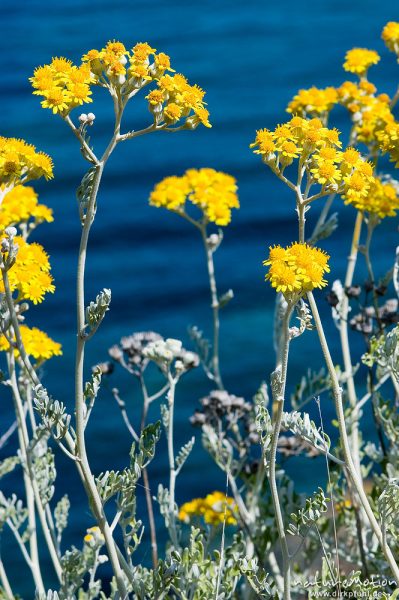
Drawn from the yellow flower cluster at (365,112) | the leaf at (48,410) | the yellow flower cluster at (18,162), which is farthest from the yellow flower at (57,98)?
the yellow flower cluster at (365,112)

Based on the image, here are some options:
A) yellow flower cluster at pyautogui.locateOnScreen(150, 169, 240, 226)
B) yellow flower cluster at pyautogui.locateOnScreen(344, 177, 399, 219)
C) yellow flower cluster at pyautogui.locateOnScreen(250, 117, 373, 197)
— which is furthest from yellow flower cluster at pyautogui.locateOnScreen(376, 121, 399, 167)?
yellow flower cluster at pyautogui.locateOnScreen(150, 169, 240, 226)

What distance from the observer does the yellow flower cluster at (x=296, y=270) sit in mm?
1488

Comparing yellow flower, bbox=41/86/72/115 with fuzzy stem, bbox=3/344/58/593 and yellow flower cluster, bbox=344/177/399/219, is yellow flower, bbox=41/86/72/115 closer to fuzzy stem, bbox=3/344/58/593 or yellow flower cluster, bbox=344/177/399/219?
fuzzy stem, bbox=3/344/58/593

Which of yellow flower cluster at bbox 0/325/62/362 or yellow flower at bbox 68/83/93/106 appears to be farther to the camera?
yellow flower cluster at bbox 0/325/62/362

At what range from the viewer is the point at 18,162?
1677 millimetres

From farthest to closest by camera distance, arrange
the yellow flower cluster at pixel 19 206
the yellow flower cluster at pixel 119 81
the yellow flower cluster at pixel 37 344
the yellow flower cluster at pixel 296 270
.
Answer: the yellow flower cluster at pixel 19 206, the yellow flower cluster at pixel 37 344, the yellow flower cluster at pixel 119 81, the yellow flower cluster at pixel 296 270

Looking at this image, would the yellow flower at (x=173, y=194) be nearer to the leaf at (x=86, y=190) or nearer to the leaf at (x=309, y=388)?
the leaf at (x=309, y=388)

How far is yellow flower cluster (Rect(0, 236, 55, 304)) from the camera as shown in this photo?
6.09 feet

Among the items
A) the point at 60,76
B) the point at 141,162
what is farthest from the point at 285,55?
the point at 60,76

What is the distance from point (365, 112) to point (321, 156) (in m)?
0.81

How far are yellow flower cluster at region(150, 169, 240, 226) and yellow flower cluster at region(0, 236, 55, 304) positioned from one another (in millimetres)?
701

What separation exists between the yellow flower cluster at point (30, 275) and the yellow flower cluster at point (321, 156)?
44cm

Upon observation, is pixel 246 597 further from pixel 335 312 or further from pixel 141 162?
pixel 141 162

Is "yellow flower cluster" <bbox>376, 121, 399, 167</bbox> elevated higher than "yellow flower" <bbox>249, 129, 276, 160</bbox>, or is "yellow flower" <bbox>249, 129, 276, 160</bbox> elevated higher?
"yellow flower cluster" <bbox>376, 121, 399, 167</bbox>
